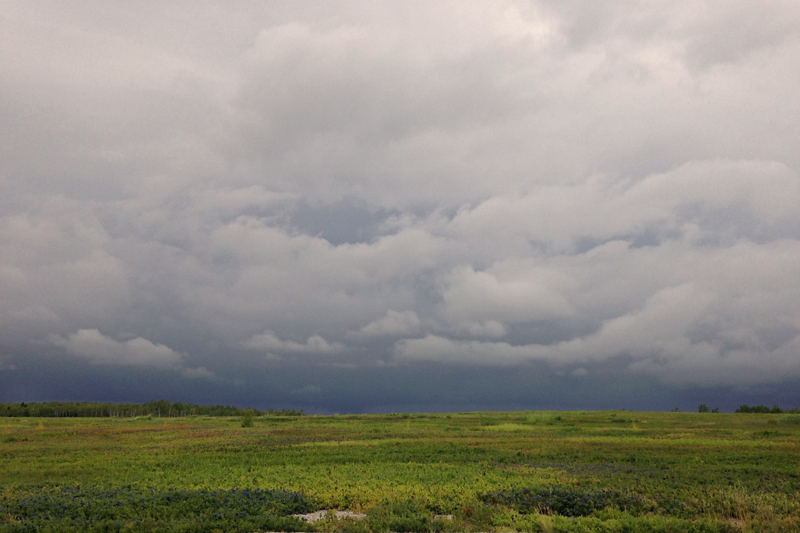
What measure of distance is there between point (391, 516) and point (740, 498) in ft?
45.4

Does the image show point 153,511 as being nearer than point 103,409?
Yes

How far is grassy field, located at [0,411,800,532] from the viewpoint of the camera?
15.3 meters

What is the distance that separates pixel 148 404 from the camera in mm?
191500

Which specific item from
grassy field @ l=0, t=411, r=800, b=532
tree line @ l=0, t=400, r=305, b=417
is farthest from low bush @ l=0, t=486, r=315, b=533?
tree line @ l=0, t=400, r=305, b=417

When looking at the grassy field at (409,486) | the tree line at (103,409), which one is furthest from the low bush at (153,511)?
the tree line at (103,409)

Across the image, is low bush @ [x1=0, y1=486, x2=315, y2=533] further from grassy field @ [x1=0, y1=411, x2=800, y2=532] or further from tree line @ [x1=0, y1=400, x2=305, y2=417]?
tree line @ [x1=0, y1=400, x2=305, y2=417]

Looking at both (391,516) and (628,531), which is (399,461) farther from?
(628,531)

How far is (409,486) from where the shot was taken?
2234 centimetres

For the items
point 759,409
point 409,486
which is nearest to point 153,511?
point 409,486

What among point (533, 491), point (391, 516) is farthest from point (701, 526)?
point (391, 516)

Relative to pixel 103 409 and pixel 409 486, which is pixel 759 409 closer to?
pixel 409 486

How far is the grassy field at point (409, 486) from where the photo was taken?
50.3ft

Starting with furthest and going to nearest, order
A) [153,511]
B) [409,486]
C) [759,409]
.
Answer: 1. [759,409]
2. [409,486]
3. [153,511]

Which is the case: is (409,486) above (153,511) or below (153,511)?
below
